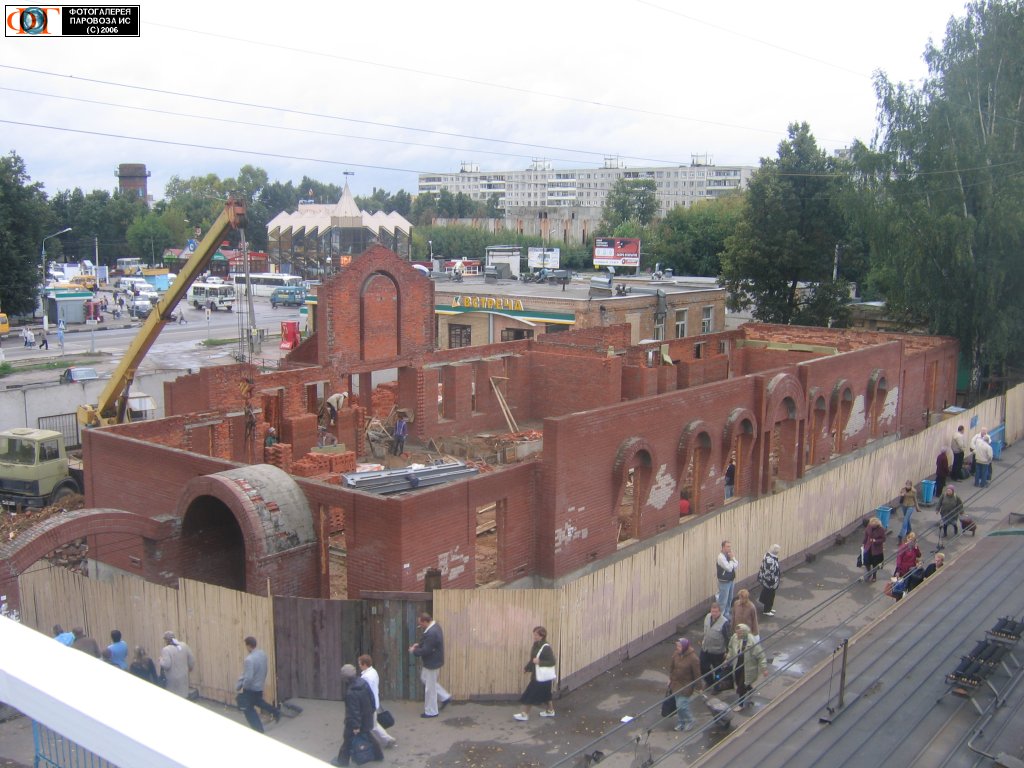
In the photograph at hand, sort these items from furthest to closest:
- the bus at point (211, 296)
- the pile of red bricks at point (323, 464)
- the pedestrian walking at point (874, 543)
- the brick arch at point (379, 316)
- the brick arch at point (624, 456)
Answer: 1. the bus at point (211, 296)
2. the brick arch at point (379, 316)
3. the pile of red bricks at point (323, 464)
4. the brick arch at point (624, 456)
5. the pedestrian walking at point (874, 543)

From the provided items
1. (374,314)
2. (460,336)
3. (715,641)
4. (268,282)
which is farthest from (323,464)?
(268,282)

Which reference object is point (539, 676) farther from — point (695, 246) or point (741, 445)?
point (695, 246)

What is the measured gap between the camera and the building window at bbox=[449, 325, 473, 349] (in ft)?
137

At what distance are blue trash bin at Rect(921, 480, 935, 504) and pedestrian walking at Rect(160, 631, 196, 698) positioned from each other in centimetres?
1806

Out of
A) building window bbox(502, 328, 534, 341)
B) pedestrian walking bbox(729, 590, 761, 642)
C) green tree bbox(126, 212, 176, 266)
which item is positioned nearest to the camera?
pedestrian walking bbox(729, 590, 761, 642)

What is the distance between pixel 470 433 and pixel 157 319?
8.79 metres

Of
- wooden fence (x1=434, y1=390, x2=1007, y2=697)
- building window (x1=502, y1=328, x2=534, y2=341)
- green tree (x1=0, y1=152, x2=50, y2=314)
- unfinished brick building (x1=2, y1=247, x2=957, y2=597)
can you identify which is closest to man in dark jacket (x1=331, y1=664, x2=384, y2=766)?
wooden fence (x1=434, y1=390, x2=1007, y2=697)

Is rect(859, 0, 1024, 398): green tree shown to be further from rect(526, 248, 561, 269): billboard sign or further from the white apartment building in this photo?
the white apartment building

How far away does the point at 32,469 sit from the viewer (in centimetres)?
2256

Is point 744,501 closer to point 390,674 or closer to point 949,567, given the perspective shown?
point 949,567

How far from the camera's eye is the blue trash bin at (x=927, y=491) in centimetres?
2322

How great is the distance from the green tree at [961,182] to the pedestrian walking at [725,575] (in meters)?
20.1

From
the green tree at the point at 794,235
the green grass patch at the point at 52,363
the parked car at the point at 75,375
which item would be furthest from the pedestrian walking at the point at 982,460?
the green grass patch at the point at 52,363

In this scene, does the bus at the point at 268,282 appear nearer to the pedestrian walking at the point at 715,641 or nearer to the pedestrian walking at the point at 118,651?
the pedestrian walking at the point at 118,651
